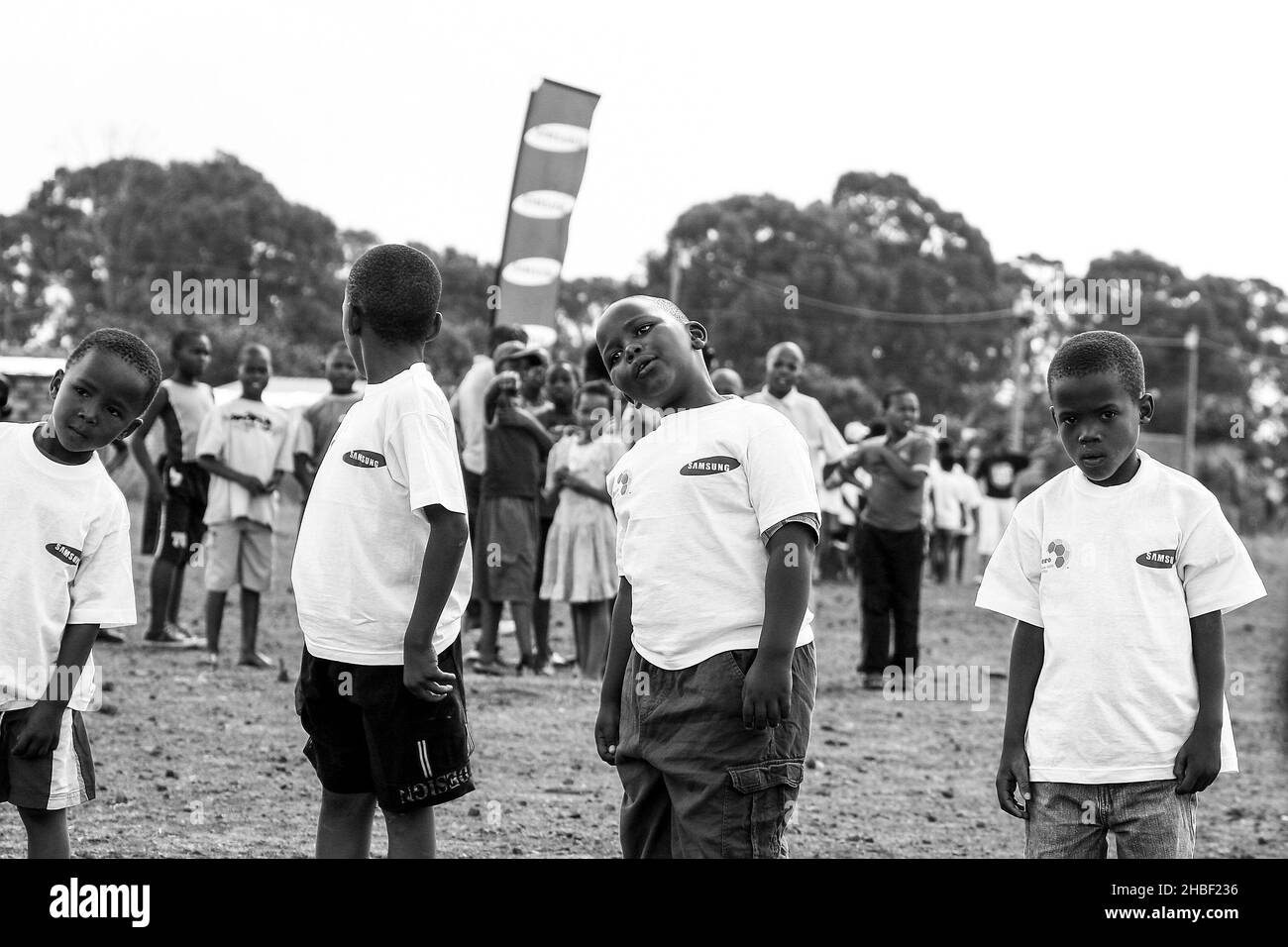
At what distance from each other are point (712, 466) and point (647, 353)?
329 millimetres

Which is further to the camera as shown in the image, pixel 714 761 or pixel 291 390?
pixel 291 390

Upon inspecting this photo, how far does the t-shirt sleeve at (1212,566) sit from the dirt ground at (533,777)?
0.88 ft

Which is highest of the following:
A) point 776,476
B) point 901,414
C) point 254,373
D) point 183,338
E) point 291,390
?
point 291,390

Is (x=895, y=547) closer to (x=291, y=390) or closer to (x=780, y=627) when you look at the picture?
(x=780, y=627)

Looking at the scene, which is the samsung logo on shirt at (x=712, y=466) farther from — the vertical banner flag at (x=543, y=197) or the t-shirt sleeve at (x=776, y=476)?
the vertical banner flag at (x=543, y=197)

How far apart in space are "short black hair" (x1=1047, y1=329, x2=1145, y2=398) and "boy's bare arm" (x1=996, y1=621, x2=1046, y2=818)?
59 cm

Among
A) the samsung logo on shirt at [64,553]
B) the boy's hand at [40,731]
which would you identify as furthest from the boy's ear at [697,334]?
the boy's hand at [40,731]

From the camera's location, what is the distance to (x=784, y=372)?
9133mm

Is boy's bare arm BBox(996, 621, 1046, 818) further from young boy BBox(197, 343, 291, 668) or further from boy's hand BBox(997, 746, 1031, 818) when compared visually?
young boy BBox(197, 343, 291, 668)

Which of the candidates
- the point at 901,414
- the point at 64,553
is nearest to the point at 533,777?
the point at 64,553

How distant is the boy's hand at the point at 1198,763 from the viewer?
9.97 feet

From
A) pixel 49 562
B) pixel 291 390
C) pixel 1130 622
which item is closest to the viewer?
pixel 1130 622

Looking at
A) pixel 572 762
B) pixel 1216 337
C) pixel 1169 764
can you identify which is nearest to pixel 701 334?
pixel 1169 764

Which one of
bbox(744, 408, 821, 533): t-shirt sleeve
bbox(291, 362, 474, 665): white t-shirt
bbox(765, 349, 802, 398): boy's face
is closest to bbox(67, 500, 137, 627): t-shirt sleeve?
bbox(291, 362, 474, 665): white t-shirt
